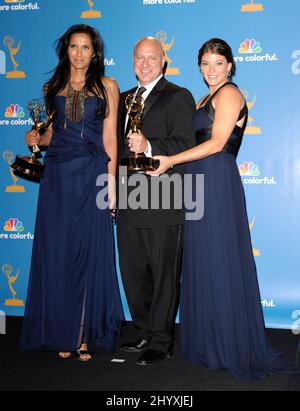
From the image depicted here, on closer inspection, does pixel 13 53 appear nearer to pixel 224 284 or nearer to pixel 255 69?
pixel 255 69

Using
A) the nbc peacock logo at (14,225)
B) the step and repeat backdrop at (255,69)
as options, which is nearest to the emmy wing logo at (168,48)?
the step and repeat backdrop at (255,69)

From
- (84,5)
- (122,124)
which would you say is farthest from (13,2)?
(122,124)

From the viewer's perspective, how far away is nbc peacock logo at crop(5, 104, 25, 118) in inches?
173

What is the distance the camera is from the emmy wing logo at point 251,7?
3.96 m

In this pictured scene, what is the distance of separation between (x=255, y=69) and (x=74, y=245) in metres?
1.88

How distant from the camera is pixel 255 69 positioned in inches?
157

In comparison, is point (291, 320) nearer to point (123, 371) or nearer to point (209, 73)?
point (123, 371)

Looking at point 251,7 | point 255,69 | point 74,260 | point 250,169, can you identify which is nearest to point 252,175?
point 250,169

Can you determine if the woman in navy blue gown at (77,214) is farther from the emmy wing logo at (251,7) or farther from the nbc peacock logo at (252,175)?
the emmy wing logo at (251,7)

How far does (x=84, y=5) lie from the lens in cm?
427

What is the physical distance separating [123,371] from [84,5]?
2783 millimetres

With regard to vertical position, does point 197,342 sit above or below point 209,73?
below

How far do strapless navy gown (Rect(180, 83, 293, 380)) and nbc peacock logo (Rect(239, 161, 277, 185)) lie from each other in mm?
936

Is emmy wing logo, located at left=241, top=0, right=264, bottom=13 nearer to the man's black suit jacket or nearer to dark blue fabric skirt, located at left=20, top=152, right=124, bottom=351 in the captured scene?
the man's black suit jacket
